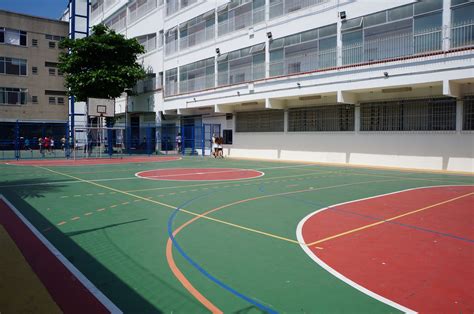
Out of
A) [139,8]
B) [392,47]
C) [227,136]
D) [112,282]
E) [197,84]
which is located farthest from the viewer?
[139,8]

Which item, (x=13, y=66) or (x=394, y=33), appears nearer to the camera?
(x=394, y=33)

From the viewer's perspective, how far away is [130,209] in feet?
28.9

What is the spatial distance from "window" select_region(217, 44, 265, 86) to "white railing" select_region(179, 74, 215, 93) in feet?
3.36

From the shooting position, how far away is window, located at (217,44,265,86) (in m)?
26.3

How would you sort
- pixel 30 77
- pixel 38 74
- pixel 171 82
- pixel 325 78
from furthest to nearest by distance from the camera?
pixel 38 74, pixel 30 77, pixel 171 82, pixel 325 78

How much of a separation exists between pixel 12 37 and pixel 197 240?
46118 mm

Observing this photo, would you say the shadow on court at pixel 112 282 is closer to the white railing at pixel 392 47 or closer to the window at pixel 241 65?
the white railing at pixel 392 47

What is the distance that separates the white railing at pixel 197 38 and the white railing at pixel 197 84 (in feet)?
10.0

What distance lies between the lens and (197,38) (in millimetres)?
32250

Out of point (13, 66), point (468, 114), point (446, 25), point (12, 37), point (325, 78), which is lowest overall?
point (468, 114)

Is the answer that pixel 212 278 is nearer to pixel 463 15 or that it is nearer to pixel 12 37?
pixel 463 15

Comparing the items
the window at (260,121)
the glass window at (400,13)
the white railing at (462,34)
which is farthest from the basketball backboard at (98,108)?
the white railing at (462,34)

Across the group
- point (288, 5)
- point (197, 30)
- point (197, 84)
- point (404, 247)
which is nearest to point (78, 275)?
point (404, 247)

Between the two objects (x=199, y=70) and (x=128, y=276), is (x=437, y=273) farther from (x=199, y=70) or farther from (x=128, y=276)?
(x=199, y=70)
